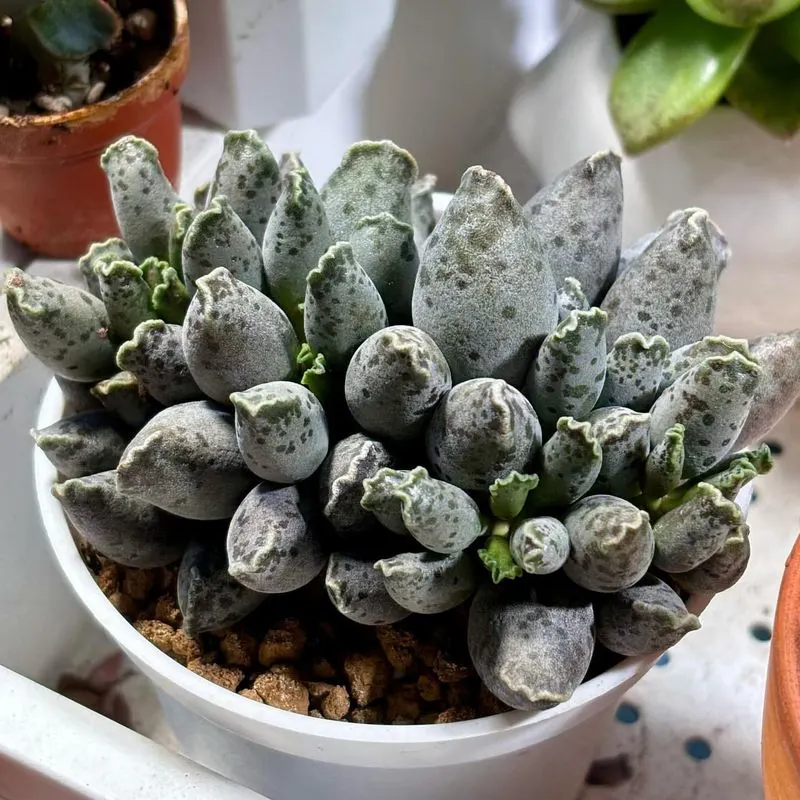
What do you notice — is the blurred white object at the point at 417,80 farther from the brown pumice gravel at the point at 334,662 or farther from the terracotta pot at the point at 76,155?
the brown pumice gravel at the point at 334,662

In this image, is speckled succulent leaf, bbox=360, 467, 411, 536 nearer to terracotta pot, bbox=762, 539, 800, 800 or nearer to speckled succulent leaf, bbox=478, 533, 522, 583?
speckled succulent leaf, bbox=478, 533, 522, 583

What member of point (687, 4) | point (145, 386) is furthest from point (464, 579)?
point (687, 4)

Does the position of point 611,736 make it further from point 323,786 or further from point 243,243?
point 243,243

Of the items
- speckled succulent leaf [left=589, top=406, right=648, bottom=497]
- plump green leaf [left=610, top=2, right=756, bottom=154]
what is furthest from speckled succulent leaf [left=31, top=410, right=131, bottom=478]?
plump green leaf [left=610, top=2, right=756, bottom=154]

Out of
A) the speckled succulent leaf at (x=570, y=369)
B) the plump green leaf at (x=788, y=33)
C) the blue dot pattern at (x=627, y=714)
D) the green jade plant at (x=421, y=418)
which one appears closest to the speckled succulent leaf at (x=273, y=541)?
the green jade plant at (x=421, y=418)

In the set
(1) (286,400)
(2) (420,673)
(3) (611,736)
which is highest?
(1) (286,400)

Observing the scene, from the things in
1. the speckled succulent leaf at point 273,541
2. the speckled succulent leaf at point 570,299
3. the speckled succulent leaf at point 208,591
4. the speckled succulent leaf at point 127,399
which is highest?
the speckled succulent leaf at point 570,299
